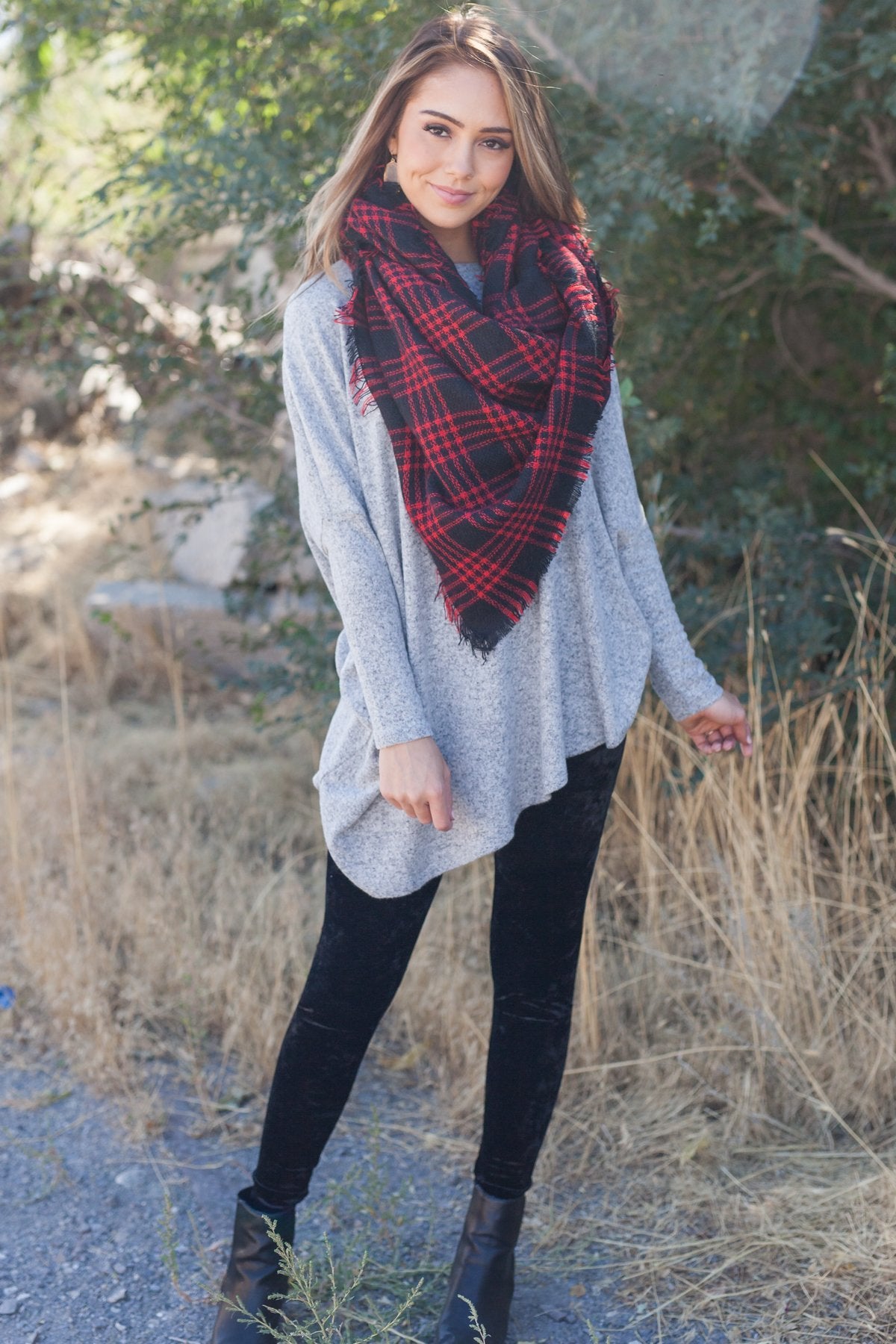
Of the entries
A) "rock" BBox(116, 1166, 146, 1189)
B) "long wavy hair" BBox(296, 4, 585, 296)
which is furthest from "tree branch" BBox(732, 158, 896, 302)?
"rock" BBox(116, 1166, 146, 1189)

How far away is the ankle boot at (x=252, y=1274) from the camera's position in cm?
191

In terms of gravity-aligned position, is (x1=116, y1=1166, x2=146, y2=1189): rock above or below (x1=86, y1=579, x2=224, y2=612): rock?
below

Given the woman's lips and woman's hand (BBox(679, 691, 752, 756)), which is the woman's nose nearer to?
the woman's lips

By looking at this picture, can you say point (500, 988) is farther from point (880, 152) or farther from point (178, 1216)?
point (880, 152)

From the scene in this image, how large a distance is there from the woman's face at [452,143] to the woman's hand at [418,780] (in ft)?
2.67

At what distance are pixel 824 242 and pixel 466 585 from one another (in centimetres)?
222

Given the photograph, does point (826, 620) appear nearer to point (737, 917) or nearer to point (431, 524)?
point (737, 917)

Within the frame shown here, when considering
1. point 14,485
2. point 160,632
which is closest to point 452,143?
point 160,632

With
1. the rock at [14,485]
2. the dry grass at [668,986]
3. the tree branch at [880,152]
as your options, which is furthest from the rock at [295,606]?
the rock at [14,485]

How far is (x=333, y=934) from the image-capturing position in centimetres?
186

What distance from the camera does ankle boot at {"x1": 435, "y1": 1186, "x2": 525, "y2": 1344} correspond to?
6.42ft

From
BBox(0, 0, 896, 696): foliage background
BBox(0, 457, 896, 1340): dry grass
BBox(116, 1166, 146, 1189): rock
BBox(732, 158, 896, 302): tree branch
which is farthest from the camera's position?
BBox(732, 158, 896, 302): tree branch

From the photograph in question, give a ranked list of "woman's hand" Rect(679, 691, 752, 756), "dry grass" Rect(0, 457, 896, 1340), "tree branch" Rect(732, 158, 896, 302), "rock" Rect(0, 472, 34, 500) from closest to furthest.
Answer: "woman's hand" Rect(679, 691, 752, 756) → "dry grass" Rect(0, 457, 896, 1340) → "tree branch" Rect(732, 158, 896, 302) → "rock" Rect(0, 472, 34, 500)

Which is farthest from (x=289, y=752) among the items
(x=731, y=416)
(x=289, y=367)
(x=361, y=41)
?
(x=289, y=367)
